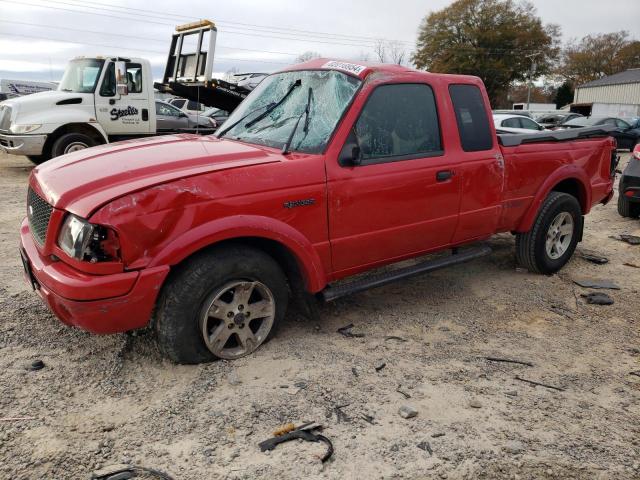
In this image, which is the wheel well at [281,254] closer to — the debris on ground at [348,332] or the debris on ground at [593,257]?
the debris on ground at [348,332]

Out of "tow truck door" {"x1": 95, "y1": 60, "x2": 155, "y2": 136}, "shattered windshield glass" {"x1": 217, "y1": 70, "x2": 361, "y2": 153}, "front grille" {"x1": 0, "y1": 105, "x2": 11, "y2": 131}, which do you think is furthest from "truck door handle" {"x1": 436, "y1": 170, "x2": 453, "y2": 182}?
"front grille" {"x1": 0, "y1": 105, "x2": 11, "y2": 131}

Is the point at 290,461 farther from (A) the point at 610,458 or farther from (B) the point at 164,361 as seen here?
(A) the point at 610,458

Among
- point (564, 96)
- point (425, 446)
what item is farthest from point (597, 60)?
point (425, 446)

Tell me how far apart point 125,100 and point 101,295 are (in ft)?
31.3

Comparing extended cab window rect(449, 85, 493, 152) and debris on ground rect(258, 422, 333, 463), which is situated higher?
extended cab window rect(449, 85, 493, 152)

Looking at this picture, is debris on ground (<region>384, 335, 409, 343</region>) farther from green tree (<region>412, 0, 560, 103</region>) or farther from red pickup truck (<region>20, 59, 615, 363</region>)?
green tree (<region>412, 0, 560, 103</region>)

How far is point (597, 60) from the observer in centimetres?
6825

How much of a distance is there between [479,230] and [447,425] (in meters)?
2.10

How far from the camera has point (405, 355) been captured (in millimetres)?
3627

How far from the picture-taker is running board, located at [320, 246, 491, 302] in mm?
3698

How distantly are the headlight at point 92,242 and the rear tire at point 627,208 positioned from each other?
295 inches

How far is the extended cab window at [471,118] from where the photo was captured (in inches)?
167

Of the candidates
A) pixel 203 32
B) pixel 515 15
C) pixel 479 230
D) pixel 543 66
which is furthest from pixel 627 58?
pixel 479 230

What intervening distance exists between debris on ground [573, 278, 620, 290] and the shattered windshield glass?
10.2ft
